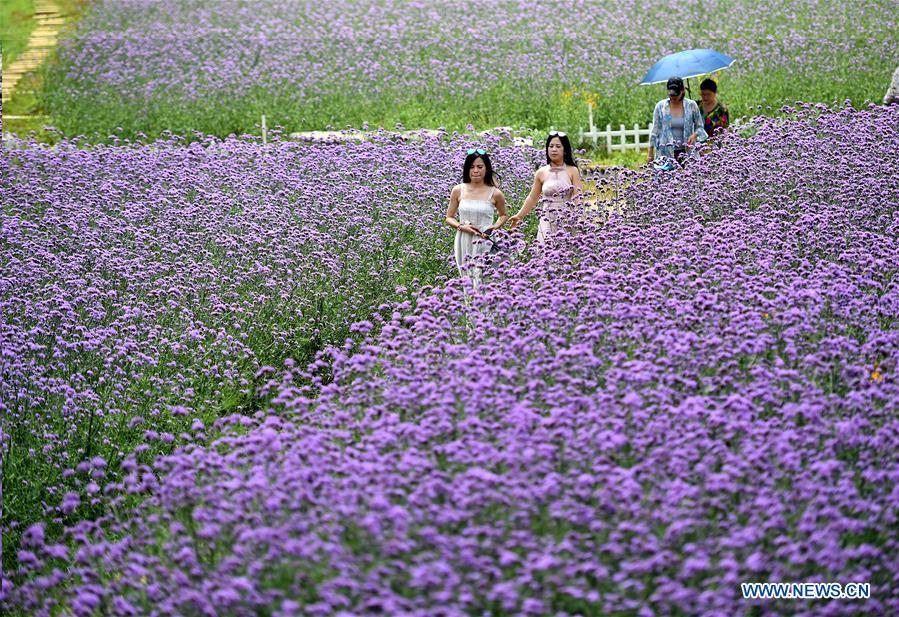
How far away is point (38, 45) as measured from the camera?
2241cm

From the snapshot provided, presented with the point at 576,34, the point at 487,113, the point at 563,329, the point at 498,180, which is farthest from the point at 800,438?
the point at 576,34

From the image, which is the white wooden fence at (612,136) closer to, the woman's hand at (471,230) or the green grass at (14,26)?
the woman's hand at (471,230)

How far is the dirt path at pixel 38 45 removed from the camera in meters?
19.9

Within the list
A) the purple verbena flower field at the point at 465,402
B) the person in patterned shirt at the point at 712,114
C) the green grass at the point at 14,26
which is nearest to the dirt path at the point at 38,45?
the green grass at the point at 14,26

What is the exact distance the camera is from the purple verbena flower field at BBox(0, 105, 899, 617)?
3.53 m

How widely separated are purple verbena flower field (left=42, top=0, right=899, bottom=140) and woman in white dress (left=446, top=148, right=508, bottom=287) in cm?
713

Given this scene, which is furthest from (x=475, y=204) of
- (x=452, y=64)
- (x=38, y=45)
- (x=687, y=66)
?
(x=38, y=45)

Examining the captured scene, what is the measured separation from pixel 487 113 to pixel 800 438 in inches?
497

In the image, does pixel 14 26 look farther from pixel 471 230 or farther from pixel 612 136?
pixel 471 230

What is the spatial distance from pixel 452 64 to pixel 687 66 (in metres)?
7.15

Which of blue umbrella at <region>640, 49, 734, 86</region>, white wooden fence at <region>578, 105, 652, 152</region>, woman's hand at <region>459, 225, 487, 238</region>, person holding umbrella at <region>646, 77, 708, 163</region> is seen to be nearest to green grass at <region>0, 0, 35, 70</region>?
white wooden fence at <region>578, 105, 652, 152</region>

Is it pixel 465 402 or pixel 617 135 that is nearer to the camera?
pixel 465 402

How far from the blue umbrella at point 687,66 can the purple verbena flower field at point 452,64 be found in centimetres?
309

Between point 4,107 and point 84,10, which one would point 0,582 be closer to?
point 4,107
